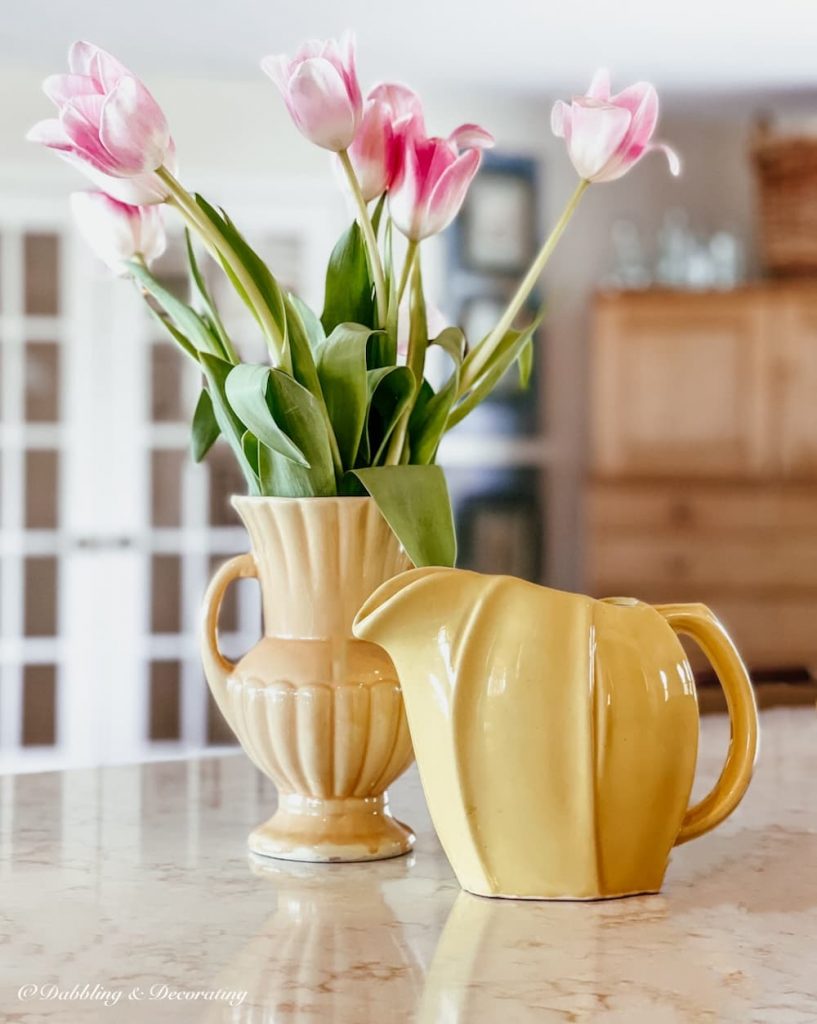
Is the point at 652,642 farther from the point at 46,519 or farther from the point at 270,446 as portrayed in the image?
the point at 46,519

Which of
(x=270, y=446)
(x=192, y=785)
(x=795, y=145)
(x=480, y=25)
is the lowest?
(x=192, y=785)

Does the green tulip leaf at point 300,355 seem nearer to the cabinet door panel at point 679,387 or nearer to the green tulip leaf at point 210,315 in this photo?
the green tulip leaf at point 210,315

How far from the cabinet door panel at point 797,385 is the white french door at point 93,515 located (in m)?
1.66

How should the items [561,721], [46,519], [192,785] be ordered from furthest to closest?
[46,519], [192,785], [561,721]

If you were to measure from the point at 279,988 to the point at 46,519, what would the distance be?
3729mm

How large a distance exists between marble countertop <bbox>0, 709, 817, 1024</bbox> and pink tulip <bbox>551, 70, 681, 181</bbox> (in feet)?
1.42

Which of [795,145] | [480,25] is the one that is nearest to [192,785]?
[480,25]

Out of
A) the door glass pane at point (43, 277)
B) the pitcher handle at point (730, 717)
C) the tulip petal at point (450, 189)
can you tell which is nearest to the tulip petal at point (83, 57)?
the tulip petal at point (450, 189)

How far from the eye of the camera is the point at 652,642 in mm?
733

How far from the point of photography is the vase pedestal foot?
2.77ft

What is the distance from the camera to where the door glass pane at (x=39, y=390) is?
4.17 m

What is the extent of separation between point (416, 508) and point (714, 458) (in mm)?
3477

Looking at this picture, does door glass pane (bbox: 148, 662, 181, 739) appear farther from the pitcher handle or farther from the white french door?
the pitcher handle

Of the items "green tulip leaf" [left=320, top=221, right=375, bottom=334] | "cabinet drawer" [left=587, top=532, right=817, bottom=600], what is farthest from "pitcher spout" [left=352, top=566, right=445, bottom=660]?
"cabinet drawer" [left=587, top=532, right=817, bottom=600]
